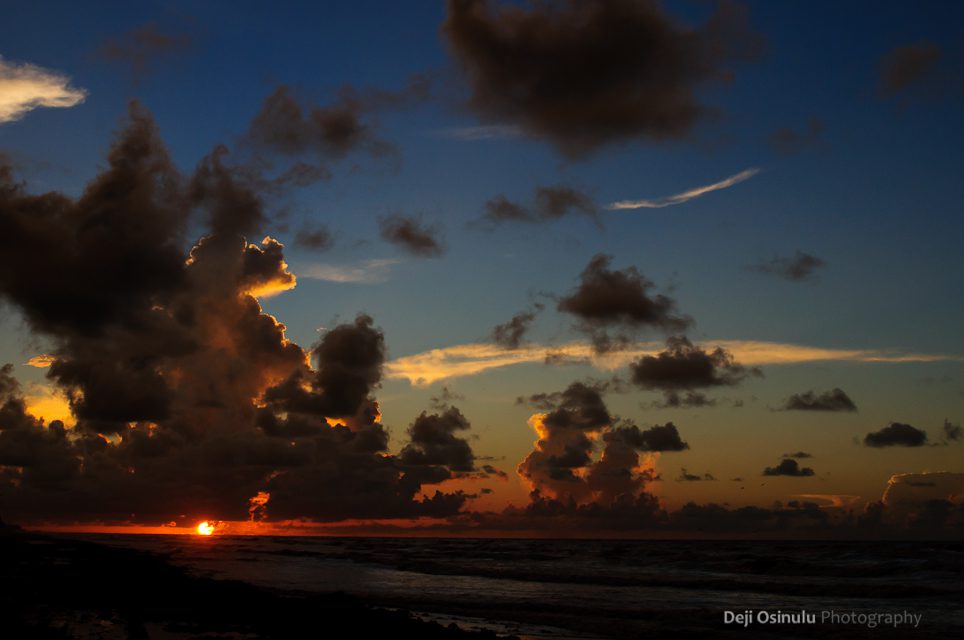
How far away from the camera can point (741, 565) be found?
7575cm

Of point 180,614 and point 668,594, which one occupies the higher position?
point 180,614

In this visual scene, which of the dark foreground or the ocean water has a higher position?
the dark foreground

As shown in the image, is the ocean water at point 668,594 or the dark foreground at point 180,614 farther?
the ocean water at point 668,594

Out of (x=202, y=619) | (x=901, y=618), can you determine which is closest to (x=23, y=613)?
(x=202, y=619)

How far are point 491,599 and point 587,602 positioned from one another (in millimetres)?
5359

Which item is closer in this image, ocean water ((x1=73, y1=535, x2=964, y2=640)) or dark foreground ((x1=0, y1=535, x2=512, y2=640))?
dark foreground ((x1=0, y1=535, x2=512, y2=640))

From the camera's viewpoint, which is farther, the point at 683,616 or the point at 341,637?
the point at 683,616

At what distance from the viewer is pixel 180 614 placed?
102ft

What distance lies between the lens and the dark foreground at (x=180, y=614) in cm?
2597

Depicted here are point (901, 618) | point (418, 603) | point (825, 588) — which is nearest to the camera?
point (901, 618)

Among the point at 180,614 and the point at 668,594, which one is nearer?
the point at 180,614

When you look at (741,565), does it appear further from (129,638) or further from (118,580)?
(129,638)

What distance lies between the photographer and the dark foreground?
85.2ft

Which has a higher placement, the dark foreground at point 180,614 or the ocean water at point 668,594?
the dark foreground at point 180,614
